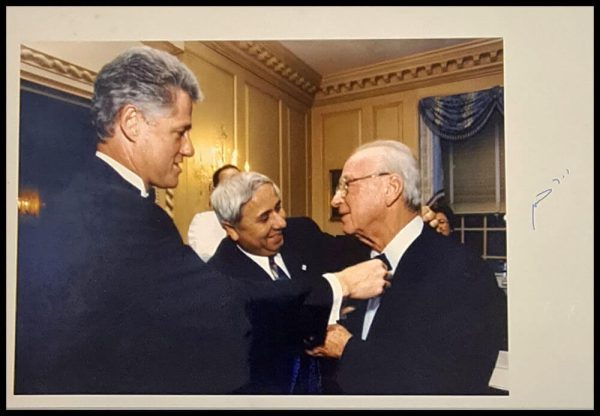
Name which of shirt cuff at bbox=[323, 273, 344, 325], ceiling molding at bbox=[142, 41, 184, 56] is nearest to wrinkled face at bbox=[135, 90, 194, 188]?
ceiling molding at bbox=[142, 41, 184, 56]

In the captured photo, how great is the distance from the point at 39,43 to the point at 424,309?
1.42 metres

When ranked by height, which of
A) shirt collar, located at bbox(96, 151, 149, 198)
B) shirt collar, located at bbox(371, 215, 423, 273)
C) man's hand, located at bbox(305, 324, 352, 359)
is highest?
shirt collar, located at bbox(96, 151, 149, 198)

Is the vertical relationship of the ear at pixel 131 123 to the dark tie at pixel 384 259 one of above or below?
above

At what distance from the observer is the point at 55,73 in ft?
4.84

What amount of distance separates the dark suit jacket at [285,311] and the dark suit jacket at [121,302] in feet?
0.10

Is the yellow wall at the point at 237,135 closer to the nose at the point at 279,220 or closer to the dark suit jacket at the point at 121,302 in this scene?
the nose at the point at 279,220

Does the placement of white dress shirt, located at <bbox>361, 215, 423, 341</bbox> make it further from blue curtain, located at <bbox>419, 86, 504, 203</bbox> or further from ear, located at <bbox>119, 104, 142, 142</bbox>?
ear, located at <bbox>119, 104, 142, 142</bbox>

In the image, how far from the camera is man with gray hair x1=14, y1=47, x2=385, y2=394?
145cm

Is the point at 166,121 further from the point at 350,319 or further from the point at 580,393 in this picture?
the point at 580,393

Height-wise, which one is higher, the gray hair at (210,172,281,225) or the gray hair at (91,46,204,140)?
the gray hair at (91,46,204,140)

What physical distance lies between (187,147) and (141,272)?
396 millimetres

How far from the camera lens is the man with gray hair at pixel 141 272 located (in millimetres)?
1445

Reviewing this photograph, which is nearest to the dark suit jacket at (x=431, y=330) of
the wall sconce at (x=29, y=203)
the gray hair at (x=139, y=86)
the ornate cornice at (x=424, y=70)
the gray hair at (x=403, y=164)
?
the gray hair at (x=403, y=164)
